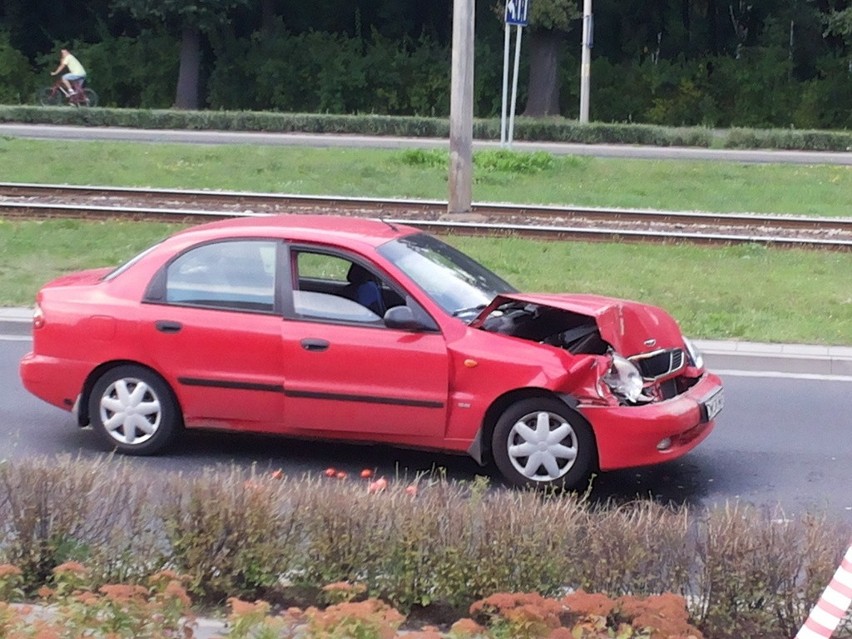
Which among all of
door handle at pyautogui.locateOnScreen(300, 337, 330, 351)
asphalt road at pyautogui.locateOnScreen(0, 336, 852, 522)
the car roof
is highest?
the car roof

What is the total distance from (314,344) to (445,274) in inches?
38.0

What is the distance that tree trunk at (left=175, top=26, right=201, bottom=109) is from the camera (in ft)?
156

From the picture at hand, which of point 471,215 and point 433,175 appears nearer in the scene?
point 471,215

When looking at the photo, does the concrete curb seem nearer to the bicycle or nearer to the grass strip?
the grass strip

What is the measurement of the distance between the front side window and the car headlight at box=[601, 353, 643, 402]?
6.32 feet

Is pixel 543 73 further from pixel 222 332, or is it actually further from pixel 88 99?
pixel 222 332

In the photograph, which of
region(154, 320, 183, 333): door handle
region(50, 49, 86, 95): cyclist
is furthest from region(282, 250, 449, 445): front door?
region(50, 49, 86, 95): cyclist

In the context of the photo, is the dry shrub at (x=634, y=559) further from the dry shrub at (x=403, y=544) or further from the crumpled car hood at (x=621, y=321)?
the crumpled car hood at (x=621, y=321)

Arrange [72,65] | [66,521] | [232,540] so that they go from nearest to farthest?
[232,540] → [66,521] → [72,65]

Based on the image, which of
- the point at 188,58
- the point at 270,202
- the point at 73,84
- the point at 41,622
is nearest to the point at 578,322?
the point at 41,622

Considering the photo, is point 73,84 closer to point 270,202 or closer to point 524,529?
point 270,202

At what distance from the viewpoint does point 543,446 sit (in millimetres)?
7297

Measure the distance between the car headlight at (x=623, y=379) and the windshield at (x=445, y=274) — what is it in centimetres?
86

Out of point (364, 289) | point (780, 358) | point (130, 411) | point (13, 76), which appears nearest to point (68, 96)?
point (13, 76)
